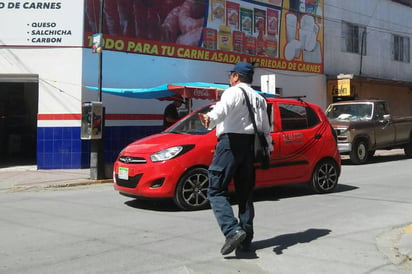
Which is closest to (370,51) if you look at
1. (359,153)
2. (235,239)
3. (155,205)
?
(359,153)

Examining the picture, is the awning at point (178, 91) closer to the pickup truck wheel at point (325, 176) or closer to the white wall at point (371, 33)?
the pickup truck wheel at point (325, 176)

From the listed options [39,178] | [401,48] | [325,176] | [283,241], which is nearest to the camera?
[283,241]

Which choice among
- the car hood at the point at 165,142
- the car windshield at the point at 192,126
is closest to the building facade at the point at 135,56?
the car windshield at the point at 192,126

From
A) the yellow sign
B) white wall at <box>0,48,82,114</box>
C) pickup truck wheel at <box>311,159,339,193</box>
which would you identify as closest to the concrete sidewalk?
white wall at <box>0,48,82,114</box>

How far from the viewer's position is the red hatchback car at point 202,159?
7.04m

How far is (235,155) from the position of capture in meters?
4.88

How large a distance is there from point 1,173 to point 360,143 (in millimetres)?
10250

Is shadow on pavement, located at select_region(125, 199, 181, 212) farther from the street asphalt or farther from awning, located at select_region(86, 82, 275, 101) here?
awning, located at select_region(86, 82, 275, 101)

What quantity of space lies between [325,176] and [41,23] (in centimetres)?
873

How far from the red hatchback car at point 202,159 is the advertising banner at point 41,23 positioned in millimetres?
6581

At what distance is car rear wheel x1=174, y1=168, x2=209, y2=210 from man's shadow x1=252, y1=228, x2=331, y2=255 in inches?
68.8

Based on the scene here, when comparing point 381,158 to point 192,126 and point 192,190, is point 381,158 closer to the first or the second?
point 192,126

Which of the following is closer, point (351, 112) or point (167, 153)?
point (167, 153)

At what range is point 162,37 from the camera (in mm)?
14859
